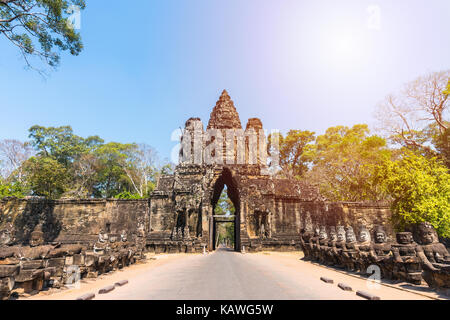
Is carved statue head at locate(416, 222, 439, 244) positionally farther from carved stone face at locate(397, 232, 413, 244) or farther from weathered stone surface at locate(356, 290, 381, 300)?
weathered stone surface at locate(356, 290, 381, 300)

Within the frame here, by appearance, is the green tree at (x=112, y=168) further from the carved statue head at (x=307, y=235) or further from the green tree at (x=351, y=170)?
the carved statue head at (x=307, y=235)

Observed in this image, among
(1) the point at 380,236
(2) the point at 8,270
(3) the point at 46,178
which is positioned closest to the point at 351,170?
(1) the point at 380,236

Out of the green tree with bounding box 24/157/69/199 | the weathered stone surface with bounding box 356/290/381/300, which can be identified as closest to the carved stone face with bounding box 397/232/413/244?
the weathered stone surface with bounding box 356/290/381/300

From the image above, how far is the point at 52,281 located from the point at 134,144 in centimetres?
3946

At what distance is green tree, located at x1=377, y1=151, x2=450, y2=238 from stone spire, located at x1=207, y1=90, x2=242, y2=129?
19.4 meters

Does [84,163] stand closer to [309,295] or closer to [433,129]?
[309,295]

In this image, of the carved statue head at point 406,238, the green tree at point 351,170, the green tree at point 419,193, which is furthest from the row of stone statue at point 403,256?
the green tree at point 351,170

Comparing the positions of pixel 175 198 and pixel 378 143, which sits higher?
pixel 378 143

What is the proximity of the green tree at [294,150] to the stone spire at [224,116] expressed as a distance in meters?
12.0

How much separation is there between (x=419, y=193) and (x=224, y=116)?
22.7 m

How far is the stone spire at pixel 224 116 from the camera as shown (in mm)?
32219

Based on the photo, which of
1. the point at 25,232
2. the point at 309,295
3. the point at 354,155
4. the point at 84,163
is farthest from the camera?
the point at 84,163
